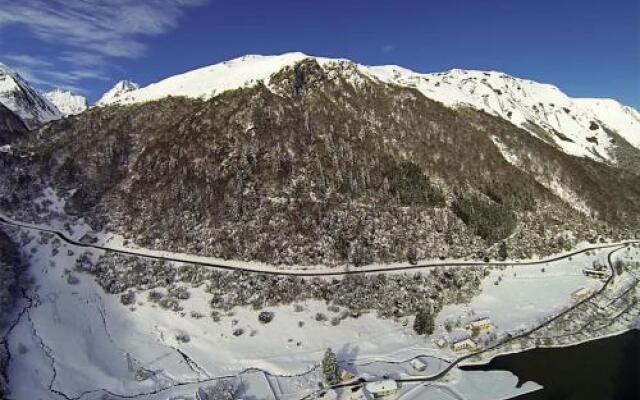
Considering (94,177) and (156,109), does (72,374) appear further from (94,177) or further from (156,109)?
(156,109)

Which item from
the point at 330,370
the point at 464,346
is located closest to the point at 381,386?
the point at 330,370

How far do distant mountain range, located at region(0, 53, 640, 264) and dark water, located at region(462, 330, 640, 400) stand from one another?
90.4 ft

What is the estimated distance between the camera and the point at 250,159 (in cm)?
9506

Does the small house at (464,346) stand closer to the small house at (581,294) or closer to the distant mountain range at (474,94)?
the small house at (581,294)

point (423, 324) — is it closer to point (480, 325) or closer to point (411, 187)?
point (480, 325)

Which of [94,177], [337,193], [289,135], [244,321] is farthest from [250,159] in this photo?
[244,321]

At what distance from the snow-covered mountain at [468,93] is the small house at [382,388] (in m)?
80.6

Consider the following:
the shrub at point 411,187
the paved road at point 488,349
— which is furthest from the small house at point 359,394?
the shrub at point 411,187

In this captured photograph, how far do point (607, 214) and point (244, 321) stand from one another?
8823 centimetres

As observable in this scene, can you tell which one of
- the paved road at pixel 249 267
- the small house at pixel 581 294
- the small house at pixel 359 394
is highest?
the paved road at pixel 249 267

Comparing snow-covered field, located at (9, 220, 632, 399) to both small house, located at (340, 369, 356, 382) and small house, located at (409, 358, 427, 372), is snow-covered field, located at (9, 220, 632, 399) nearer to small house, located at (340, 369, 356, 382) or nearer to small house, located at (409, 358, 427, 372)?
small house, located at (409, 358, 427, 372)

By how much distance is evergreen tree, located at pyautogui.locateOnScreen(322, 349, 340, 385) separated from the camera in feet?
172

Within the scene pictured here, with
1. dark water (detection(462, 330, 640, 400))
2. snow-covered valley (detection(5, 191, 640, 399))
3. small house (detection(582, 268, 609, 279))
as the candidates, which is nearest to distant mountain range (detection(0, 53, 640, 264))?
small house (detection(582, 268, 609, 279))

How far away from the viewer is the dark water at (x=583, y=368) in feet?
160
